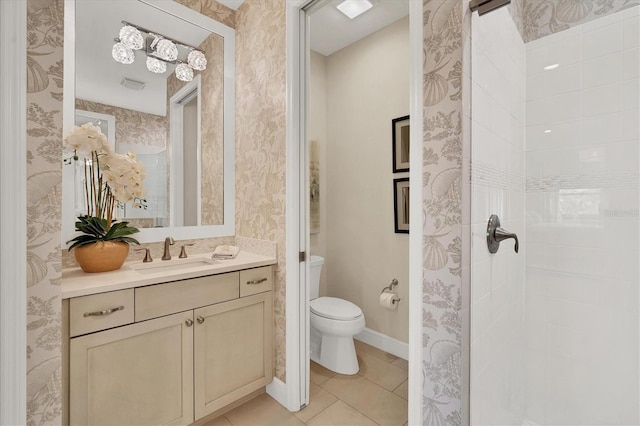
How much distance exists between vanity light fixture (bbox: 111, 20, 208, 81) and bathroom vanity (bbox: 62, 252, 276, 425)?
48.0 inches

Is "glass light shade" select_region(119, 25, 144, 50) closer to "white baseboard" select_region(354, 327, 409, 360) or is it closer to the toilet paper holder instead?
the toilet paper holder

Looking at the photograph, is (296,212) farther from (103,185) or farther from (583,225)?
(583,225)

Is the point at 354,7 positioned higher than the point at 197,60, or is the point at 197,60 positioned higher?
the point at 354,7

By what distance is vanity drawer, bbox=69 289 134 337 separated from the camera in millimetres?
1146

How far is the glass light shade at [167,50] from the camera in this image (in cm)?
190

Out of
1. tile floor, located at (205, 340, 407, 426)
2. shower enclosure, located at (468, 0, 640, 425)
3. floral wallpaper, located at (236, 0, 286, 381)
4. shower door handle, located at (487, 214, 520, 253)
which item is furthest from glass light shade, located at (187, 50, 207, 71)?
tile floor, located at (205, 340, 407, 426)

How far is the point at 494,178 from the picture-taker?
1193 mm

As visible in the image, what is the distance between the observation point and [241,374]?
165 centimetres

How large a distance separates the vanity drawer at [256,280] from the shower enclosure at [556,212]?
1.11 meters

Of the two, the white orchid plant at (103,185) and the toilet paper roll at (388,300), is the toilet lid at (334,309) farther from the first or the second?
the white orchid plant at (103,185)

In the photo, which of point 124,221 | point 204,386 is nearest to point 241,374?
point 204,386

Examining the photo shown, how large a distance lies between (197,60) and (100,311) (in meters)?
1.66

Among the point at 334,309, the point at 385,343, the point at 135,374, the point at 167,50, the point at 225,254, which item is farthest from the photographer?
the point at 385,343

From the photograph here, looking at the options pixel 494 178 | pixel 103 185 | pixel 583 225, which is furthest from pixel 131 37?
pixel 583 225
